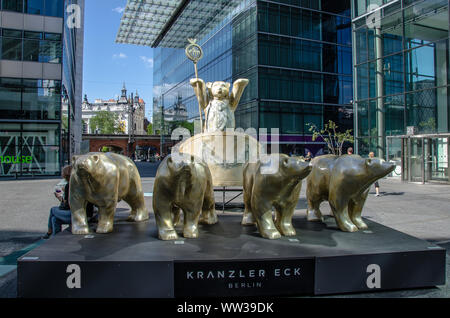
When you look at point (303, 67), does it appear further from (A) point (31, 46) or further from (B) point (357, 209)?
(B) point (357, 209)

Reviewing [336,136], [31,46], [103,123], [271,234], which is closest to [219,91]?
[271,234]

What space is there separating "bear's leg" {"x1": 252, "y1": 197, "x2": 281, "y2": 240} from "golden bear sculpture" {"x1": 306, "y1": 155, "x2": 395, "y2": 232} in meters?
0.89

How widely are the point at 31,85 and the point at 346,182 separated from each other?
873 inches

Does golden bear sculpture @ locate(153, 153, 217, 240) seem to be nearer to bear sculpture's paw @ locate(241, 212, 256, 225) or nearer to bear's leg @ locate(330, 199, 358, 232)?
bear sculpture's paw @ locate(241, 212, 256, 225)

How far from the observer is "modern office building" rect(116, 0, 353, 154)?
28.8 meters

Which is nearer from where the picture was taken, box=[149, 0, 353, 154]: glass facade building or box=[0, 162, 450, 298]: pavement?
box=[0, 162, 450, 298]: pavement

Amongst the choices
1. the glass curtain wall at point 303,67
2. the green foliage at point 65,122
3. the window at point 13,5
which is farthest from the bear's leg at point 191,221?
the glass curtain wall at point 303,67

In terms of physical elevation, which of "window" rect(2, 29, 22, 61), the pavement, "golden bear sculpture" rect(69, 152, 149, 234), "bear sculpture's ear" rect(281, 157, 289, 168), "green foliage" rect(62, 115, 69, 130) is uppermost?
"window" rect(2, 29, 22, 61)

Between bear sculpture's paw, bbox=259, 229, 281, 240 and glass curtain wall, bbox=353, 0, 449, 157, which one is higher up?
glass curtain wall, bbox=353, 0, 449, 157

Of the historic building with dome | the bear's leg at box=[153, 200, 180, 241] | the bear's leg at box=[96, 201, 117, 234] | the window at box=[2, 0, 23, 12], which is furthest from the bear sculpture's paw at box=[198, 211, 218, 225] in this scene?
the historic building with dome

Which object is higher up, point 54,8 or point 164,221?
point 54,8

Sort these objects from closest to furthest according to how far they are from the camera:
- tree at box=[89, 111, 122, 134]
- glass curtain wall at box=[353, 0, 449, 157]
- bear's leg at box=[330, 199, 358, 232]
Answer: bear's leg at box=[330, 199, 358, 232] < glass curtain wall at box=[353, 0, 449, 157] < tree at box=[89, 111, 122, 134]

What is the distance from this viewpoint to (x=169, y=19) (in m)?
34.7

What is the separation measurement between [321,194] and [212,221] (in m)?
1.51
